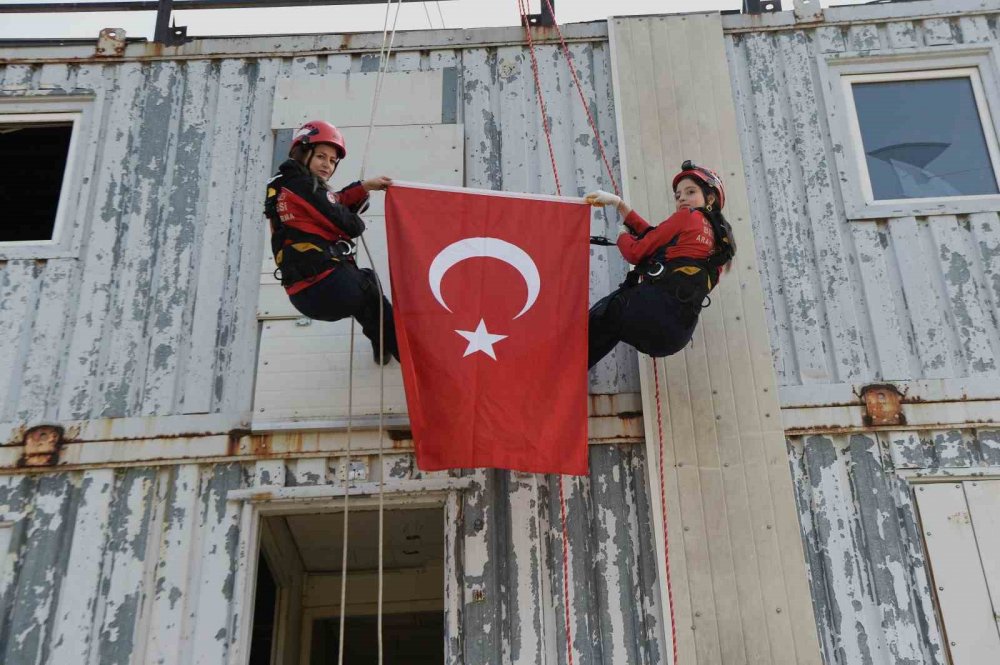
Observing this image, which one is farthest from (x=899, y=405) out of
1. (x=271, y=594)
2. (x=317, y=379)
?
(x=271, y=594)

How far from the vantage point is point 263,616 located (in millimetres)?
8469

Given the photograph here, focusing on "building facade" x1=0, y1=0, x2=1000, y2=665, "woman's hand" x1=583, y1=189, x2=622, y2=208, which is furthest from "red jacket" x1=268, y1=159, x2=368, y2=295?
"woman's hand" x1=583, y1=189, x2=622, y2=208

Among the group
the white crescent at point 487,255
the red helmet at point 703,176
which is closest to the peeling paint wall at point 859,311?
the red helmet at point 703,176

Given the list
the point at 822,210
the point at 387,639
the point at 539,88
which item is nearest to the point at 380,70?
the point at 539,88

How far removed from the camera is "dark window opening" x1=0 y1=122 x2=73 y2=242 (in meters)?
7.66

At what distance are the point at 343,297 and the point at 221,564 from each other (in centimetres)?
162

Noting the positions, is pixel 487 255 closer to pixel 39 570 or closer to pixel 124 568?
pixel 124 568

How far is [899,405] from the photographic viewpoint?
20.5 ft

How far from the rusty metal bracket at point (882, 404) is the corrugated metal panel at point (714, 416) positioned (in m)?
0.53

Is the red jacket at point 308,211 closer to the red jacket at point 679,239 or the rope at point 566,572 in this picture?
the red jacket at point 679,239

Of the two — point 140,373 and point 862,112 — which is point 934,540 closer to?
point 862,112

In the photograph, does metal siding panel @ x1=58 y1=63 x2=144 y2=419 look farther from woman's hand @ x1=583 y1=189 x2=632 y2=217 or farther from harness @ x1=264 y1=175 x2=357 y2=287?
woman's hand @ x1=583 y1=189 x2=632 y2=217

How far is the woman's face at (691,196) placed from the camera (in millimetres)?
6207

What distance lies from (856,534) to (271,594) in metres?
4.74
